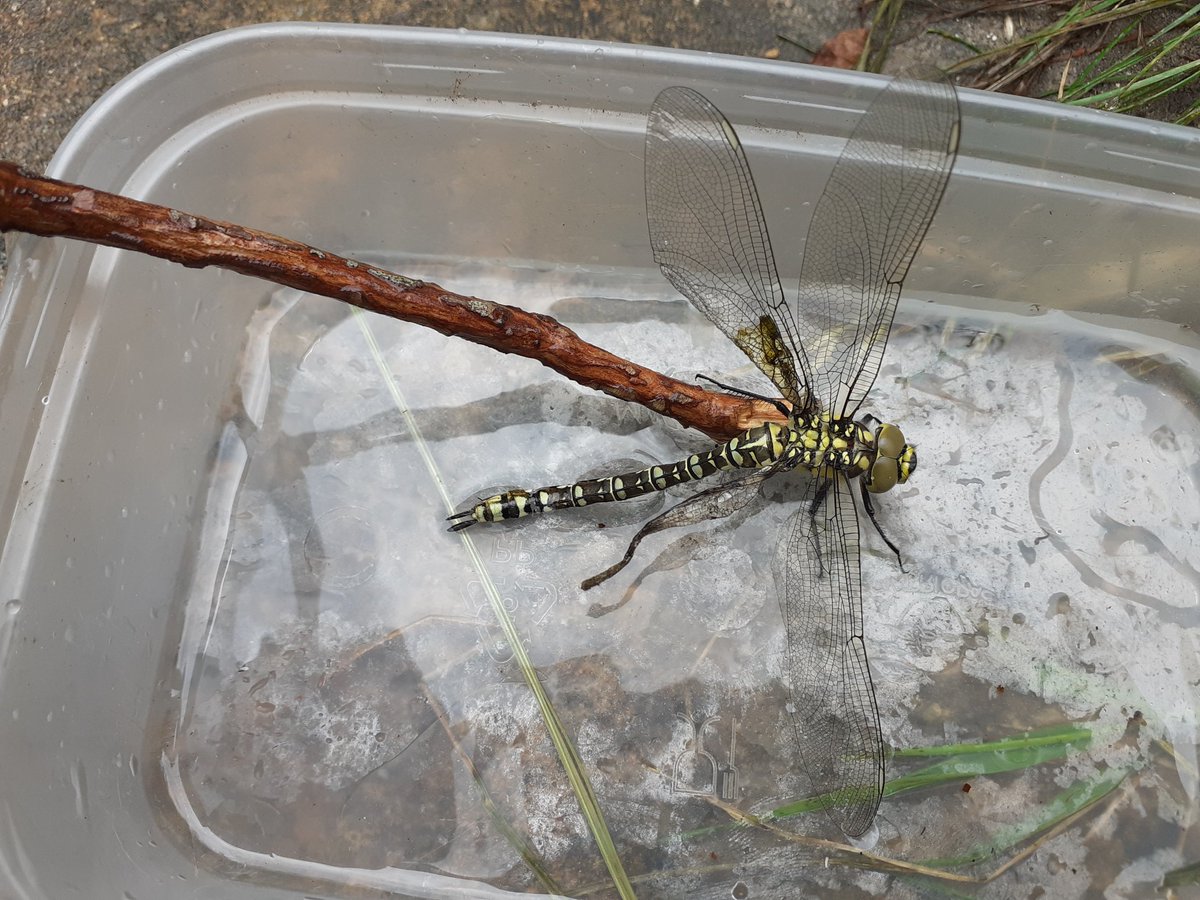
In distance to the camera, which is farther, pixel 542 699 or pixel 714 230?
pixel 542 699

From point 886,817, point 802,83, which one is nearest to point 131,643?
point 886,817

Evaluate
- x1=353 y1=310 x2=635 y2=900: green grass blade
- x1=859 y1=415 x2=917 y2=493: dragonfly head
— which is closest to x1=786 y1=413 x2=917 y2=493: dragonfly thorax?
x1=859 y1=415 x2=917 y2=493: dragonfly head

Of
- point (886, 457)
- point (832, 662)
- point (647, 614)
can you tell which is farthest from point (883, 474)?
point (647, 614)

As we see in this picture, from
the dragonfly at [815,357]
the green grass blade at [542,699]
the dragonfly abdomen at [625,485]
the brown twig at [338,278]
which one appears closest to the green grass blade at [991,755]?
the dragonfly at [815,357]

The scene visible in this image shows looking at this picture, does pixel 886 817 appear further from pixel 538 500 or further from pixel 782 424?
pixel 538 500

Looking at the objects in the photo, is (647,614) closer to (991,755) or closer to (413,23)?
(991,755)

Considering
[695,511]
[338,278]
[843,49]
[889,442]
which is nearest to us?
[338,278]

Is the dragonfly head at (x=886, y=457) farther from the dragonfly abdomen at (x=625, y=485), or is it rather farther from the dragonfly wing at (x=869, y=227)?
the dragonfly abdomen at (x=625, y=485)
